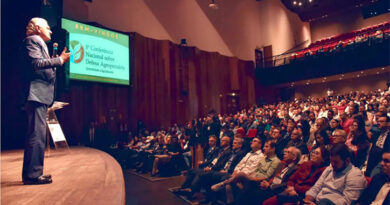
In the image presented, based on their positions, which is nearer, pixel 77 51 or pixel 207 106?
pixel 77 51

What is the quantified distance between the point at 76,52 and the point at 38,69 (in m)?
5.06

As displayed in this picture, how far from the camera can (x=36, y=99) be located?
1.63 metres

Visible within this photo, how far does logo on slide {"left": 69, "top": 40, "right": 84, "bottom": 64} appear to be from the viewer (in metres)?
6.19

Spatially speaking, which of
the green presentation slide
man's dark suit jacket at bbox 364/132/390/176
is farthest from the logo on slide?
man's dark suit jacket at bbox 364/132/390/176

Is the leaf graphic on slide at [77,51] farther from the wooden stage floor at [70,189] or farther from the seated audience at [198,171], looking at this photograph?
the wooden stage floor at [70,189]

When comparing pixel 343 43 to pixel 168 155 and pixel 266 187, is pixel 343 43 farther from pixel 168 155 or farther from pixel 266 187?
pixel 266 187

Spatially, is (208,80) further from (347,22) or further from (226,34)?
(347,22)

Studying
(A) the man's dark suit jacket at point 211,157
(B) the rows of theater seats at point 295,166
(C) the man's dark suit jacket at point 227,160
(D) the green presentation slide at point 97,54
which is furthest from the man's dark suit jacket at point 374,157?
(D) the green presentation slide at point 97,54

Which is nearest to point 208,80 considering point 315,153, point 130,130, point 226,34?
point 226,34

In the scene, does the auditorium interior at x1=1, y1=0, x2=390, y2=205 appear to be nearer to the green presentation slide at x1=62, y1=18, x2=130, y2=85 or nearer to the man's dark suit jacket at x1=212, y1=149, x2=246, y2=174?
the man's dark suit jacket at x1=212, y1=149, x2=246, y2=174

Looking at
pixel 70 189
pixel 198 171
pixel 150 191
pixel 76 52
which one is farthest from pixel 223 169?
pixel 76 52

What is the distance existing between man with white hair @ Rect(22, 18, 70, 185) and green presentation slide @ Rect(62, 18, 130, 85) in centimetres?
484

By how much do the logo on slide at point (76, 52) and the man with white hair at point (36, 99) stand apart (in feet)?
15.9

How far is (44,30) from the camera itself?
1762 millimetres
